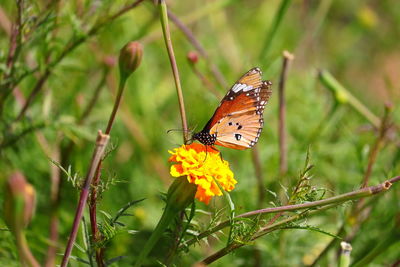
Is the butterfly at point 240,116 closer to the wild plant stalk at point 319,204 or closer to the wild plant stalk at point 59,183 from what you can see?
the wild plant stalk at point 319,204

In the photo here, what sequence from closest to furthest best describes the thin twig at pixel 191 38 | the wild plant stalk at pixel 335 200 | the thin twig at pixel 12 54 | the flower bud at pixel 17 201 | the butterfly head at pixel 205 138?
the flower bud at pixel 17 201, the wild plant stalk at pixel 335 200, the butterfly head at pixel 205 138, the thin twig at pixel 12 54, the thin twig at pixel 191 38

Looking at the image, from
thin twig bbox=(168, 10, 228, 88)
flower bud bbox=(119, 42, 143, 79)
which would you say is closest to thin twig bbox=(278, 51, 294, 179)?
thin twig bbox=(168, 10, 228, 88)

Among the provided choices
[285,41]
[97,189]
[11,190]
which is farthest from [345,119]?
[11,190]

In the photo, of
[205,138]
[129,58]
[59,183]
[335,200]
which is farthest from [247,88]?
[59,183]

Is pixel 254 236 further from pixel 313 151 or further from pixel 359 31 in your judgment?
pixel 359 31

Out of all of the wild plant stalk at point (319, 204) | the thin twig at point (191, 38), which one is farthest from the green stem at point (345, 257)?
the thin twig at point (191, 38)

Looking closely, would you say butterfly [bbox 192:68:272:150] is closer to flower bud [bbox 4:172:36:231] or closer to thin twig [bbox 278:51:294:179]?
thin twig [bbox 278:51:294:179]
